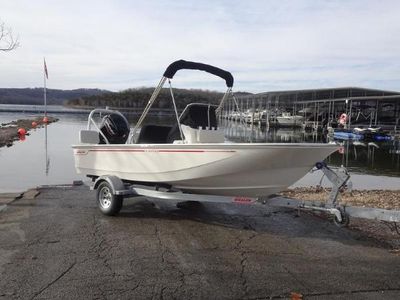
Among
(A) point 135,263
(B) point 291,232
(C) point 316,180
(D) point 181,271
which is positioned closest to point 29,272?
(A) point 135,263

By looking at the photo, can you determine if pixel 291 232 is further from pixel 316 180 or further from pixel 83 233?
pixel 316 180

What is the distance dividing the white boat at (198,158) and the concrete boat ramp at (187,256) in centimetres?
73

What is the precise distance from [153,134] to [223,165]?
94.8 inches

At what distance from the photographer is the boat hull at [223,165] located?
6855mm

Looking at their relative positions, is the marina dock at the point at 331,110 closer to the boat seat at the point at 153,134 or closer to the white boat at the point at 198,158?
the boat seat at the point at 153,134

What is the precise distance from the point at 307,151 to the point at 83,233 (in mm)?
3565

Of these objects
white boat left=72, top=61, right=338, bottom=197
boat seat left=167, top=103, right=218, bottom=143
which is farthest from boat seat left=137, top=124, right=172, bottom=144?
boat seat left=167, top=103, right=218, bottom=143

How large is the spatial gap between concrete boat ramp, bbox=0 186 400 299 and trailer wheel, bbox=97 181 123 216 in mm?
140

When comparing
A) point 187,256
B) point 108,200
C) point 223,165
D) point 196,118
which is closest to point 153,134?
point 196,118

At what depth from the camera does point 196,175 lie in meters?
7.50

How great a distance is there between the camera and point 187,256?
6.05 meters

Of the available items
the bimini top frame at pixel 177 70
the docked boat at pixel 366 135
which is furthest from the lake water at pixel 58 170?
the docked boat at pixel 366 135

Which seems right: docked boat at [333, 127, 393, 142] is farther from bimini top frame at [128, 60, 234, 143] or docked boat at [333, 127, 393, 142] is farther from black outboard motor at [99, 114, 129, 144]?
black outboard motor at [99, 114, 129, 144]

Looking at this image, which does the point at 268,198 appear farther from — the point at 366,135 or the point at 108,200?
the point at 366,135
